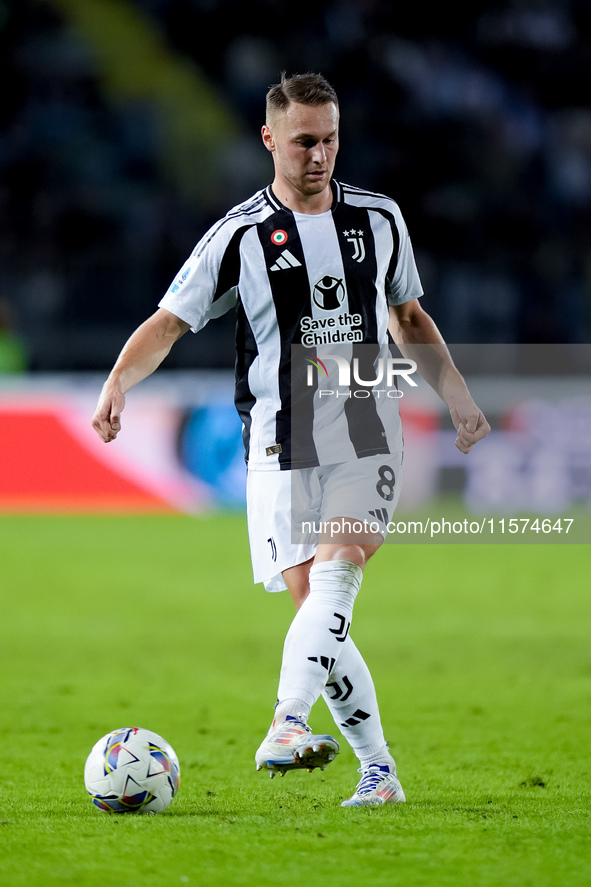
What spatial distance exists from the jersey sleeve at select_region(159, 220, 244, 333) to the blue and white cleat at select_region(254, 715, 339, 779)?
1.26m

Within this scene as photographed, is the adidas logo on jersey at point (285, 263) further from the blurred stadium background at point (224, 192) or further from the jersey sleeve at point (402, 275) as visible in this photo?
the blurred stadium background at point (224, 192)

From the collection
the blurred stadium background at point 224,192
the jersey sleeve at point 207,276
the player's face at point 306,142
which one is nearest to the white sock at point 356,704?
the jersey sleeve at point 207,276

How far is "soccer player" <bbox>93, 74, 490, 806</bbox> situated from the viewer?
3.76 m

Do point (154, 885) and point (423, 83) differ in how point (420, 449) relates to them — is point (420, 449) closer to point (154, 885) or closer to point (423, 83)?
point (423, 83)

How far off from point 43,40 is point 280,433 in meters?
16.5

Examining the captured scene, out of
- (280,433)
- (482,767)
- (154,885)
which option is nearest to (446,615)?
(482,767)

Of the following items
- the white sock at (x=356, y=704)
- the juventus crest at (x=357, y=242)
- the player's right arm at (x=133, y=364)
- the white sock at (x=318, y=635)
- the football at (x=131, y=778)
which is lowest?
the football at (x=131, y=778)

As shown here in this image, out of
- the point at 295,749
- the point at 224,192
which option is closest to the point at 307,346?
the point at 295,749

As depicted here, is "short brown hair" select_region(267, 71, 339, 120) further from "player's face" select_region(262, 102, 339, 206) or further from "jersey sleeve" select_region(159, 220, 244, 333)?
"jersey sleeve" select_region(159, 220, 244, 333)

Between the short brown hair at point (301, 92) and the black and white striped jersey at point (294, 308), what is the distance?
1.05ft

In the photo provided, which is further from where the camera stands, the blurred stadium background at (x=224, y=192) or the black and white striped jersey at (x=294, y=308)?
the blurred stadium background at (x=224, y=192)

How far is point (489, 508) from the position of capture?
13.0 m

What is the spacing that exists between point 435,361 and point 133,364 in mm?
1018

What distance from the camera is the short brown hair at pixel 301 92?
12.3ft
